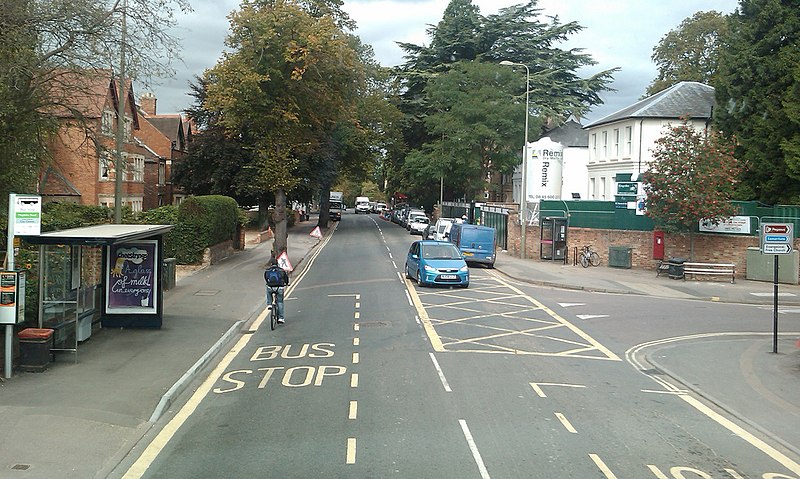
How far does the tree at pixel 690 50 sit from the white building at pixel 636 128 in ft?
49.5

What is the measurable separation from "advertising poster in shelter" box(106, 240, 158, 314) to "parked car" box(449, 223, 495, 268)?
20.2 meters

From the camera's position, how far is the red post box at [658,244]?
34156 mm

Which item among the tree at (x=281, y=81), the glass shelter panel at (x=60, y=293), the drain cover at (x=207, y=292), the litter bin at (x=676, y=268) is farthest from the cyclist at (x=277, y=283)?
the litter bin at (x=676, y=268)

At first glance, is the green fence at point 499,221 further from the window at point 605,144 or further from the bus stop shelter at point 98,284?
the bus stop shelter at point 98,284

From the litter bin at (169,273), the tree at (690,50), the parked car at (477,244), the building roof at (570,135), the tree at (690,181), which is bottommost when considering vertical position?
the litter bin at (169,273)

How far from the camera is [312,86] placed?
102 ft

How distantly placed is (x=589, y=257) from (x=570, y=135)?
2730cm

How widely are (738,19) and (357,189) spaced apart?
13271 centimetres

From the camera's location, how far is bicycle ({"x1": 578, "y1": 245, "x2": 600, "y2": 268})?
36.2m

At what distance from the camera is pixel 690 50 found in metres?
65.8

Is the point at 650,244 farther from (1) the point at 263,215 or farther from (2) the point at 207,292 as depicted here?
(1) the point at 263,215

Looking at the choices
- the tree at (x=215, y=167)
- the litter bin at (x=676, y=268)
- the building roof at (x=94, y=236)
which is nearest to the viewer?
the building roof at (x=94, y=236)

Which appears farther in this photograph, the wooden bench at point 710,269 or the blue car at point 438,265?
the wooden bench at point 710,269

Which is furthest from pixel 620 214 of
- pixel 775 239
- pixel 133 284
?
pixel 133 284
